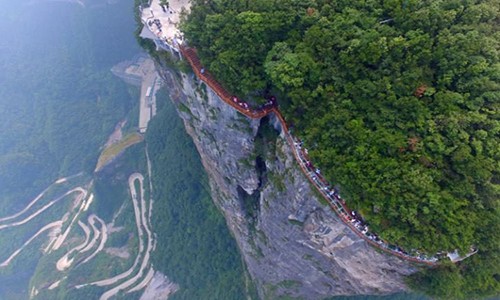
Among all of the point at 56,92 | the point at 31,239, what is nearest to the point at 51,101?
the point at 56,92

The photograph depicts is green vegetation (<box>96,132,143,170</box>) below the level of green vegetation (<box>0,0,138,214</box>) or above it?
below

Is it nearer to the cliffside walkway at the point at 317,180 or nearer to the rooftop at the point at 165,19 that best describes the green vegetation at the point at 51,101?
the rooftop at the point at 165,19

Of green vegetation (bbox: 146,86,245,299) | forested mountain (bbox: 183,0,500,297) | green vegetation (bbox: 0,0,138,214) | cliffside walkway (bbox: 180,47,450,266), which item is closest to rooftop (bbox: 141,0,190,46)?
cliffside walkway (bbox: 180,47,450,266)

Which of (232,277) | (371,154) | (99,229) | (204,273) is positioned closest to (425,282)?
(371,154)

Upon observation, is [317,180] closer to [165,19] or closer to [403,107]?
[403,107]

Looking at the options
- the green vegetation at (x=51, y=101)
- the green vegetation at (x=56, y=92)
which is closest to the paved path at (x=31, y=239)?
the green vegetation at (x=51, y=101)

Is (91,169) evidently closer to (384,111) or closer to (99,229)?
(99,229)

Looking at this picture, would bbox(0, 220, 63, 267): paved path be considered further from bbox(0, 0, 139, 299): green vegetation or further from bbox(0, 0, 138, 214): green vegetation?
bbox(0, 0, 138, 214): green vegetation
